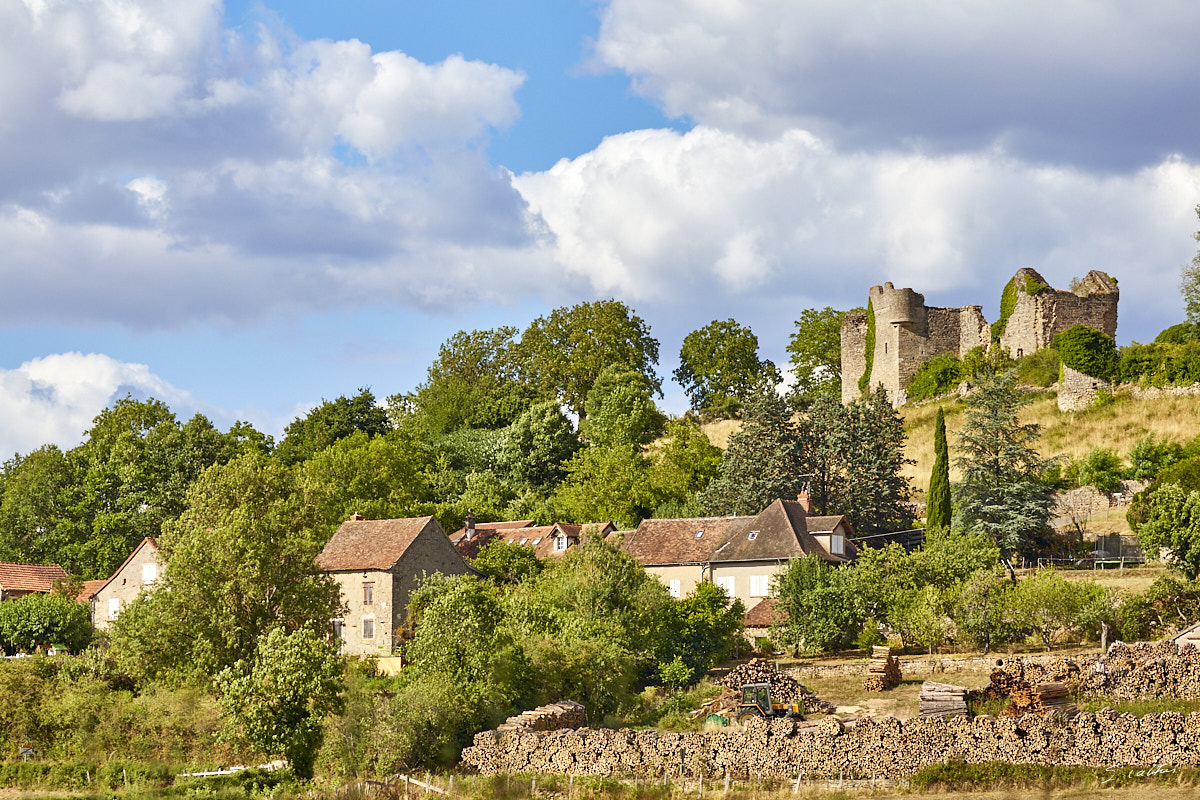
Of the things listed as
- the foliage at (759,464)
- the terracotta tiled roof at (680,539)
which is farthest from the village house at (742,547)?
the foliage at (759,464)

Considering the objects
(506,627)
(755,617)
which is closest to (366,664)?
(506,627)

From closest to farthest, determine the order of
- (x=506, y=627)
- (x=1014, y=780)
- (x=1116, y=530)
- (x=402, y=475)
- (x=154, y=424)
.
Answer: (x=1014, y=780) → (x=506, y=627) → (x=1116, y=530) → (x=402, y=475) → (x=154, y=424)

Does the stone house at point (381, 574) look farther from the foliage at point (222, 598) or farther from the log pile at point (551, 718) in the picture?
the log pile at point (551, 718)

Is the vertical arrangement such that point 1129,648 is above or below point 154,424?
below

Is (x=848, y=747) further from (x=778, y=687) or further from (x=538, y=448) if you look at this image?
(x=538, y=448)

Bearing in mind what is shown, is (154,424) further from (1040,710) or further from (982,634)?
(1040,710)

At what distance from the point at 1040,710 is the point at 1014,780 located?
188 inches

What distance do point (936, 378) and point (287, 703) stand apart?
5498 cm

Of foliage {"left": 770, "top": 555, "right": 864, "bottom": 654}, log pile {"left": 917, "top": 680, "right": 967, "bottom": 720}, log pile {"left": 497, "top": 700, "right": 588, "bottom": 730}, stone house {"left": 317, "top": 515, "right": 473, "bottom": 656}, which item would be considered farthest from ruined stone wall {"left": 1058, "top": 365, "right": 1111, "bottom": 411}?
log pile {"left": 497, "top": 700, "right": 588, "bottom": 730}

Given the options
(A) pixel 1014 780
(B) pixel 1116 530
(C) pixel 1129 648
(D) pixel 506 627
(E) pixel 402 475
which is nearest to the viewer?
(A) pixel 1014 780

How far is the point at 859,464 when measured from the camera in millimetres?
61469

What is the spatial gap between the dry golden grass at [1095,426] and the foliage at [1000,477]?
269 inches

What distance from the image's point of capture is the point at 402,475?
230ft

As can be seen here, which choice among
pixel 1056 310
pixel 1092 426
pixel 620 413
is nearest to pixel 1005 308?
pixel 1056 310
